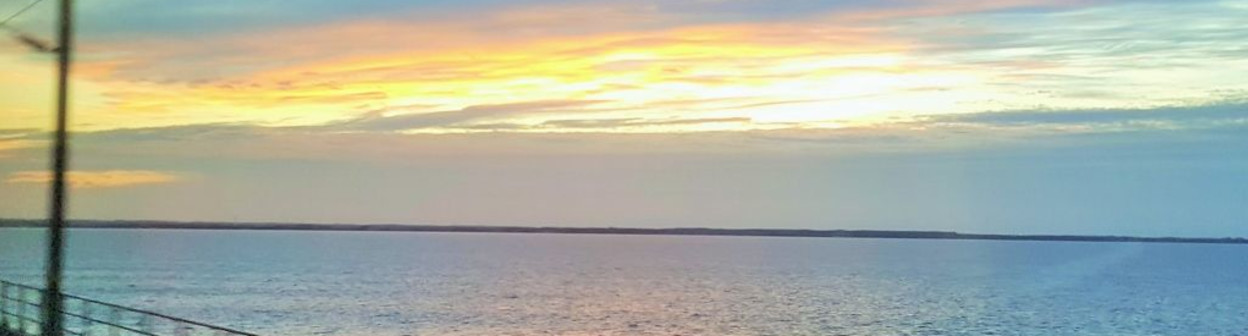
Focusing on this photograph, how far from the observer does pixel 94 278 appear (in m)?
97.1

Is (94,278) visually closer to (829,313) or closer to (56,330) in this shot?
(829,313)

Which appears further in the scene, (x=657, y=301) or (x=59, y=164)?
(x=657, y=301)

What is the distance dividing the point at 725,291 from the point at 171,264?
65.1 meters

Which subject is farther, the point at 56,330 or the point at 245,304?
the point at 245,304

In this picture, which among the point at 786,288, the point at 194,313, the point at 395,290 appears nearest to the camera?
the point at 194,313

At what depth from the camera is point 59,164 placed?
1964cm

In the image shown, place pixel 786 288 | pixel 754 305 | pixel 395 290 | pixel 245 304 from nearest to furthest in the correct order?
pixel 245 304 → pixel 754 305 → pixel 395 290 → pixel 786 288

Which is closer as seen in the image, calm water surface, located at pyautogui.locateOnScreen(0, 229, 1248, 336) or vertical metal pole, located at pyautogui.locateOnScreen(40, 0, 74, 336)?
vertical metal pole, located at pyautogui.locateOnScreen(40, 0, 74, 336)

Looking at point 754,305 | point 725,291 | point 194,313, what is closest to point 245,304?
point 194,313

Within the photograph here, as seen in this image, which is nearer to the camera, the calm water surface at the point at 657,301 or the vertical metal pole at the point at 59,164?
the vertical metal pole at the point at 59,164

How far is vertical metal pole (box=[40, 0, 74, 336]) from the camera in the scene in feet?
64.8

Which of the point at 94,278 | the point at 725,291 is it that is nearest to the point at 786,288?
the point at 725,291

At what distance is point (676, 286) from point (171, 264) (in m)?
57.5

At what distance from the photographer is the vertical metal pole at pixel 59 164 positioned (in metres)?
19.8
